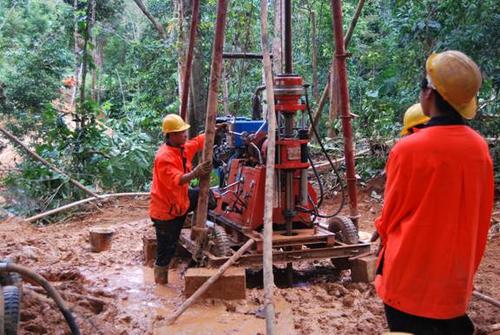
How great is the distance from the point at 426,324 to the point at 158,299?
347cm

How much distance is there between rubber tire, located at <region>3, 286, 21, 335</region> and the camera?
2.79m

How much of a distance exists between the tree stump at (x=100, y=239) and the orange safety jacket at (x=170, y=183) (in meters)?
1.76

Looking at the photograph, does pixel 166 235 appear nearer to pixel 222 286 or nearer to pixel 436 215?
pixel 222 286

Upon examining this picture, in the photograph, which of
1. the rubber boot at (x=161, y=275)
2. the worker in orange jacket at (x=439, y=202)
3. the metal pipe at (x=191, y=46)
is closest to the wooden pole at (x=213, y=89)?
the rubber boot at (x=161, y=275)

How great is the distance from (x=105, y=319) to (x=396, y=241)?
116 inches

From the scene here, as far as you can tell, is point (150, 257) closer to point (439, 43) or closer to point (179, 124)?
point (179, 124)

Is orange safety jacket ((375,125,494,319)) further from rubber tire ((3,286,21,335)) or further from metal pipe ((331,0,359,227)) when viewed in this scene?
metal pipe ((331,0,359,227))

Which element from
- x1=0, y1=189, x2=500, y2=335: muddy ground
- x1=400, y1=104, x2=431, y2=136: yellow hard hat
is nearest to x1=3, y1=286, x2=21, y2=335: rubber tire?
x1=0, y1=189, x2=500, y2=335: muddy ground

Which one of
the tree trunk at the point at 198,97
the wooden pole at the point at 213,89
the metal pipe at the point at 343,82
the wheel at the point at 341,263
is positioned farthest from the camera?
the tree trunk at the point at 198,97

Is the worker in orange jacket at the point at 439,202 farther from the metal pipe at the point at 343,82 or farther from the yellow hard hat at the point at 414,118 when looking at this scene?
the metal pipe at the point at 343,82

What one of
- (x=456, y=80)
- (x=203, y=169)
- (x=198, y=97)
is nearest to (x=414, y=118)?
(x=456, y=80)

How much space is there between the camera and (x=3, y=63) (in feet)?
62.0

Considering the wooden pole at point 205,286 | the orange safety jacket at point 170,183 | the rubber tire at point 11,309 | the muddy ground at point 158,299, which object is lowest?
the muddy ground at point 158,299

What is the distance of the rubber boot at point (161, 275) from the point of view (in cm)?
584
